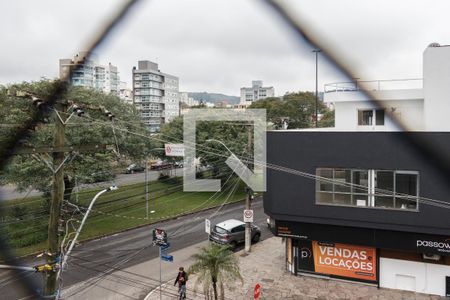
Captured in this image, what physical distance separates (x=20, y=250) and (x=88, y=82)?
71.8m

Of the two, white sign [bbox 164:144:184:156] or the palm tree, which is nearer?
the palm tree

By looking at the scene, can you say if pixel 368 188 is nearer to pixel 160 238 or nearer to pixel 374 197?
pixel 374 197

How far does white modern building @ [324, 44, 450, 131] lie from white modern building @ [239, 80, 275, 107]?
474 feet

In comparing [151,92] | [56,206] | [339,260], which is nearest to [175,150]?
[339,260]

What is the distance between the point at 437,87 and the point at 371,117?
117 inches

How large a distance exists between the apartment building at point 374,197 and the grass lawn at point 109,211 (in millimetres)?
8957

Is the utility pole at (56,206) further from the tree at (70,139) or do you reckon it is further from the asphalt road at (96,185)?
the asphalt road at (96,185)

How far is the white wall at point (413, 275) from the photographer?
1319 cm

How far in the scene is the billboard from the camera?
14195 mm

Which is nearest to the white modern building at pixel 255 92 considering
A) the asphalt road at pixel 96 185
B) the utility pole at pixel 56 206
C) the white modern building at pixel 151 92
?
the white modern building at pixel 151 92

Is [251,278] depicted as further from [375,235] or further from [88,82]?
[88,82]

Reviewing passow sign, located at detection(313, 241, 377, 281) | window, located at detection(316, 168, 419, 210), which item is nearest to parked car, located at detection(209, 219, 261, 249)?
passow sign, located at detection(313, 241, 377, 281)

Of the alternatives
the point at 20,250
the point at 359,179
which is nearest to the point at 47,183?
the point at 20,250

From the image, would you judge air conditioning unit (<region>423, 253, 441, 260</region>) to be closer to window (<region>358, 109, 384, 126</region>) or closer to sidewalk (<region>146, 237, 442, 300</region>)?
sidewalk (<region>146, 237, 442, 300</region>)
